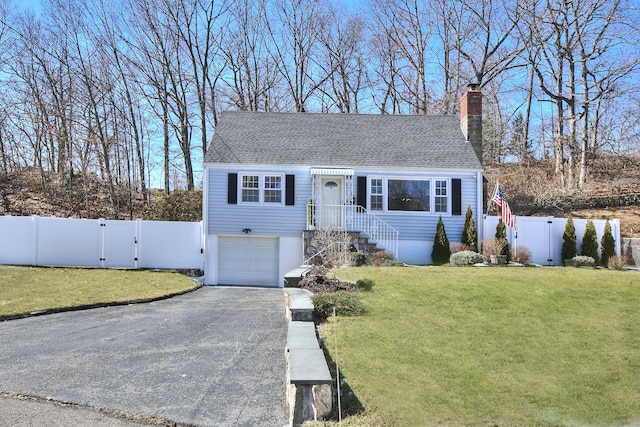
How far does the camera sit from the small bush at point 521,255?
16156 millimetres

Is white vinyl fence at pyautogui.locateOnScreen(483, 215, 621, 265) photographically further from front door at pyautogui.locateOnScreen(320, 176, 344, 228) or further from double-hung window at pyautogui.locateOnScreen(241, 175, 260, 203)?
double-hung window at pyautogui.locateOnScreen(241, 175, 260, 203)

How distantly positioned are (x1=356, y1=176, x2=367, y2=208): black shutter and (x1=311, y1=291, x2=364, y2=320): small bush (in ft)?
33.0

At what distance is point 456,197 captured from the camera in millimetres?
18062

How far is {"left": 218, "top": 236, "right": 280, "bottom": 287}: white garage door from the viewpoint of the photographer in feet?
60.3

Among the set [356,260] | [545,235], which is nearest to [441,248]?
[545,235]

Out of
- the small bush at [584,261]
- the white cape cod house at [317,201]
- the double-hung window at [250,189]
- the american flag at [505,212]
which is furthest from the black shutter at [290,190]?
the small bush at [584,261]

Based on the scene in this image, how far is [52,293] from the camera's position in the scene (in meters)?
12.3

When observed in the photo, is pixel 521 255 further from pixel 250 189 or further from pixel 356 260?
pixel 250 189

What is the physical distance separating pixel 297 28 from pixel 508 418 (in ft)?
101

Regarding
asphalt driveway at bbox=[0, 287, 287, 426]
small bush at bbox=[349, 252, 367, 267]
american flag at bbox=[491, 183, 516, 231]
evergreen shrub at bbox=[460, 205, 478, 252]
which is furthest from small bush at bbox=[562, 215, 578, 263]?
asphalt driveway at bbox=[0, 287, 287, 426]

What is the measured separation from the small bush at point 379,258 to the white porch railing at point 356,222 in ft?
4.23

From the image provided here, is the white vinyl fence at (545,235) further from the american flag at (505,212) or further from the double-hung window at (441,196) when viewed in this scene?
the double-hung window at (441,196)

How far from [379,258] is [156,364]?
1042 cm

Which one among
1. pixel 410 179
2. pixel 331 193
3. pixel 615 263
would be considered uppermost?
pixel 410 179
